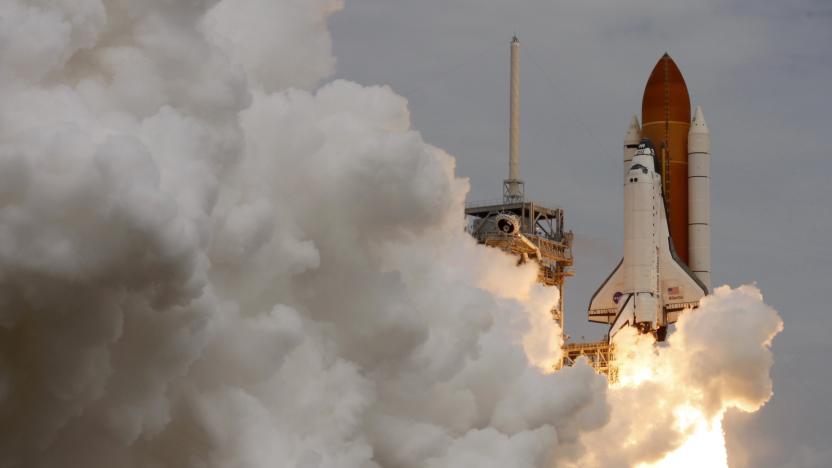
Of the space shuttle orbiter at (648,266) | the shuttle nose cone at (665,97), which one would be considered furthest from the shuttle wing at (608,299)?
the shuttle nose cone at (665,97)

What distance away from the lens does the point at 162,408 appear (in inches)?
1243

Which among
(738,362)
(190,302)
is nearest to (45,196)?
(190,302)

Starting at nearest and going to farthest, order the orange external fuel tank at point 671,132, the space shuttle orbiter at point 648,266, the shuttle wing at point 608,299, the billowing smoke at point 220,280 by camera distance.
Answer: the billowing smoke at point 220,280 → the space shuttle orbiter at point 648,266 → the shuttle wing at point 608,299 → the orange external fuel tank at point 671,132

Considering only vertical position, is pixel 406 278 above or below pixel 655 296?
below

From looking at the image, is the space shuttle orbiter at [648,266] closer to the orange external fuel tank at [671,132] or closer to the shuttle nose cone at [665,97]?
the orange external fuel tank at [671,132]

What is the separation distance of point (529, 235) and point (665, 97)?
7.51m

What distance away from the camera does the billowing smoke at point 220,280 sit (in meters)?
28.5

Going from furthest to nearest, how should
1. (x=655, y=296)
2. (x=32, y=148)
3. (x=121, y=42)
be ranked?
(x=655, y=296), (x=121, y=42), (x=32, y=148)

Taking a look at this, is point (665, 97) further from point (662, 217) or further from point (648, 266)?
point (648, 266)

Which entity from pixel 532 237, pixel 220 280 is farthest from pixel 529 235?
pixel 220 280

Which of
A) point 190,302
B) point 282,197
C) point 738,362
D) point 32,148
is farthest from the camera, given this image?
point 738,362

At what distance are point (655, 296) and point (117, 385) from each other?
3301 cm

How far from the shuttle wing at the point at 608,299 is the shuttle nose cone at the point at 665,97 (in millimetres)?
6090

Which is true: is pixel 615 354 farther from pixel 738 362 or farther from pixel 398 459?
pixel 398 459
